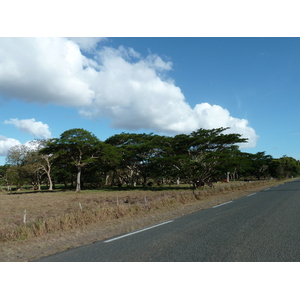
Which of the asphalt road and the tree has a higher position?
the tree

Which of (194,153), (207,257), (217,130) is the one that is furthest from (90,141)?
(207,257)

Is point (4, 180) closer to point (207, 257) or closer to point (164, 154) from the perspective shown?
point (164, 154)

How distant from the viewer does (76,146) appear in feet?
143

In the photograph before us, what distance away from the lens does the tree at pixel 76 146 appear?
43.1m

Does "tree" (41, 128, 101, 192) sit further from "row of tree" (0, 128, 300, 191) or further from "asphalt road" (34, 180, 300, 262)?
"asphalt road" (34, 180, 300, 262)

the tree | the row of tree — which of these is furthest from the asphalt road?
the tree

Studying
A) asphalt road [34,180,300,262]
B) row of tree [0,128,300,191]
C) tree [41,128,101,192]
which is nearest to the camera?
asphalt road [34,180,300,262]

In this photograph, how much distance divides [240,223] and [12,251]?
6.93 m

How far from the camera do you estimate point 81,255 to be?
5695mm

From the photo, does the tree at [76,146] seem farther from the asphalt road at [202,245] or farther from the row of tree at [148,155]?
the asphalt road at [202,245]

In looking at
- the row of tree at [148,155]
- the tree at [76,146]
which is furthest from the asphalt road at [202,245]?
the tree at [76,146]

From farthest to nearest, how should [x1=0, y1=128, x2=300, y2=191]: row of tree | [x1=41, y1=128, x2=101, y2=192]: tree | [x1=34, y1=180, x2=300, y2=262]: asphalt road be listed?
[x1=41, y1=128, x2=101, y2=192]: tree, [x1=0, y1=128, x2=300, y2=191]: row of tree, [x1=34, y1=180, x2=300, y2=262]: asphalt road

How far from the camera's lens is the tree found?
4306 centimetres

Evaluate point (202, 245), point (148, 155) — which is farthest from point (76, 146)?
point (202, 245)
